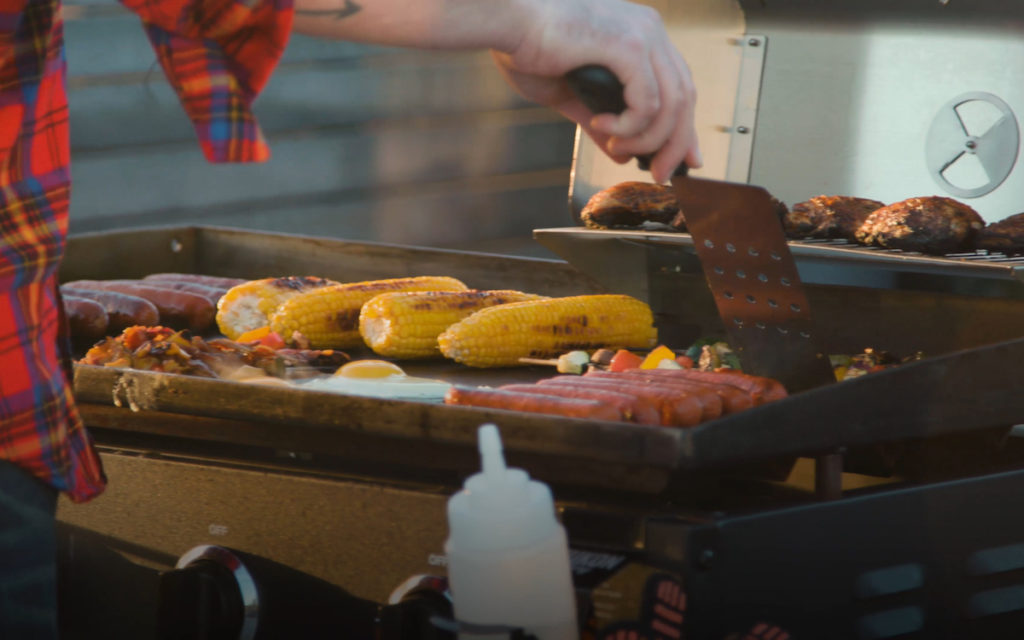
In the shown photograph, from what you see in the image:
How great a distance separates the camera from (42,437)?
1204 mm

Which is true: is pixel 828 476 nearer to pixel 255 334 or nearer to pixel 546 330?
pixel 546 330

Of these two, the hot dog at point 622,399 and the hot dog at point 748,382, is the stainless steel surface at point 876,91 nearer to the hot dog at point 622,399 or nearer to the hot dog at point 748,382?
the hot dog at point 748,382

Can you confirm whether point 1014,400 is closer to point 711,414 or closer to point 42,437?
point 711,414

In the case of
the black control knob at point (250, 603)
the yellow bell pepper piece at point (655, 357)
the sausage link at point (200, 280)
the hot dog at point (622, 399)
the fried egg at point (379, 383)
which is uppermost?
the hot dog at point (622, 399)

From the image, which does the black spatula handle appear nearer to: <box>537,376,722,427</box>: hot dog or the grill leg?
<box>537,376,722,427</box>: hot dog

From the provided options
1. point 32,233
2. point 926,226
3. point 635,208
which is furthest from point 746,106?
point 32,233

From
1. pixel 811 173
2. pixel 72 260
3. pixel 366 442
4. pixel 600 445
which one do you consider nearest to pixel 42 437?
pixel 366 442

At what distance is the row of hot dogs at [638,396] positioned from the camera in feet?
4.85

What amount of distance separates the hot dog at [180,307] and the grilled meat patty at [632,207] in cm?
89

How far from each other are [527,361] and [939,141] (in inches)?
34.7

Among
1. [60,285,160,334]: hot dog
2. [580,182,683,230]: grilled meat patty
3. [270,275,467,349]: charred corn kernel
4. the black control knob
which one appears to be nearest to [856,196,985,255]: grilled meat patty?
[580,182,683,230]: grilled meat patty

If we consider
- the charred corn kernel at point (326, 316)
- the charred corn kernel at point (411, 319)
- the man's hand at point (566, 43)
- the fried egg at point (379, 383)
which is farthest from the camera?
the charred corn kernel at point (326, 316)

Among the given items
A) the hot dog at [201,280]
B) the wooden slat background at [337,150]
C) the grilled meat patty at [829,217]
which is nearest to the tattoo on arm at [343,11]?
the grilled meat patty at [829,217]

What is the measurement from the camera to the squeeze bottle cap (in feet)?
3.74
